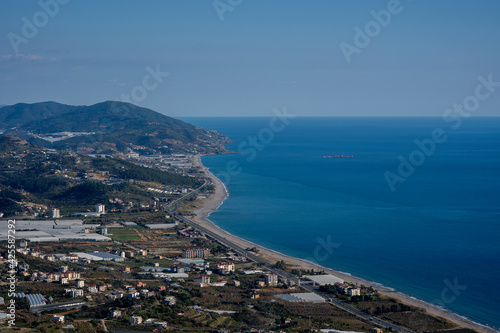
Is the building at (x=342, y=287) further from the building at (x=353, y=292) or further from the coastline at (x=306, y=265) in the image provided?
the coastline at (x=306, y=265)

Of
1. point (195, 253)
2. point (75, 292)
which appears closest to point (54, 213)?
point (195, 253)

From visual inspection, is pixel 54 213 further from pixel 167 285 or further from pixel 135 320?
pixel 135 320

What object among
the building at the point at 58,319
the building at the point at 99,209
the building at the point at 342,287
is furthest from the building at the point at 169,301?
the building at the point at 99,209

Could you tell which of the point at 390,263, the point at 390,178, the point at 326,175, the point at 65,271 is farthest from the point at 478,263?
the point at 326,175

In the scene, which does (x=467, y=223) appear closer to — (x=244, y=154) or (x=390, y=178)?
(x=390, y=178)

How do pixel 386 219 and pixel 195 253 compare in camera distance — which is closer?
pixel 195 253
